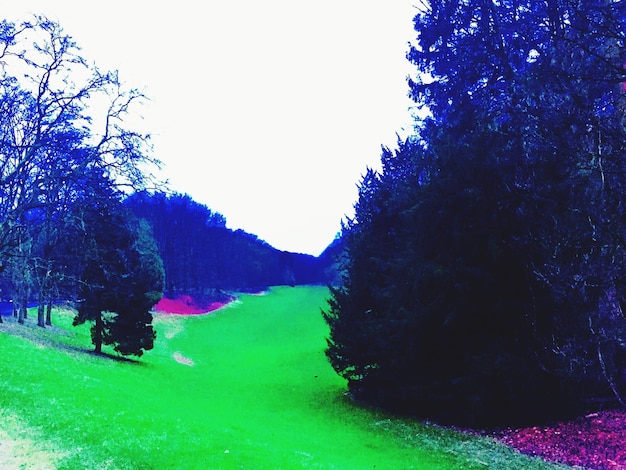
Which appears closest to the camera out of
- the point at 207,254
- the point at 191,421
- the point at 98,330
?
the point at 191,421

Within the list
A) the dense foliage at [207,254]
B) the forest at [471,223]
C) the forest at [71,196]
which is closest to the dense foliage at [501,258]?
the forest at [471,223]

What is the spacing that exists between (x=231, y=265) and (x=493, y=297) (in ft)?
197

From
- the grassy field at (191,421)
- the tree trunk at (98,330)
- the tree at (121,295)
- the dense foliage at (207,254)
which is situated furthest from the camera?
the dense foliage at (207,254)

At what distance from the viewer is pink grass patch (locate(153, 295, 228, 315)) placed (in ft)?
184

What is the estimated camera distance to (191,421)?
14461 mm

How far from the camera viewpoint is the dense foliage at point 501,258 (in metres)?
10.8

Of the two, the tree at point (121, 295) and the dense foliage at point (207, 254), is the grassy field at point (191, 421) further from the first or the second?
the dense foliage at point (207, 254)

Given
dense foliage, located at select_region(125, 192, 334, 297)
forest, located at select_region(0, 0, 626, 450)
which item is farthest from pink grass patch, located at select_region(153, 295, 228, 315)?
forest, located at select_region(0, 0, 626, 450)

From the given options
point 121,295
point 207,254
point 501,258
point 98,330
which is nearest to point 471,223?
point 501,258

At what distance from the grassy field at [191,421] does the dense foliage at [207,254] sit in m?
30.2

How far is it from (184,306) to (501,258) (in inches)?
1928

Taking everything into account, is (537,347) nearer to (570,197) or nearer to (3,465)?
(570,197)

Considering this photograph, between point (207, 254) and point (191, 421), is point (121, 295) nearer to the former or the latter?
point (191, 421)

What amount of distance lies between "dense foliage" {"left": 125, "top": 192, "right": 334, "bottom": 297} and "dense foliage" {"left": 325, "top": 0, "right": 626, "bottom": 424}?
45.4 metres
